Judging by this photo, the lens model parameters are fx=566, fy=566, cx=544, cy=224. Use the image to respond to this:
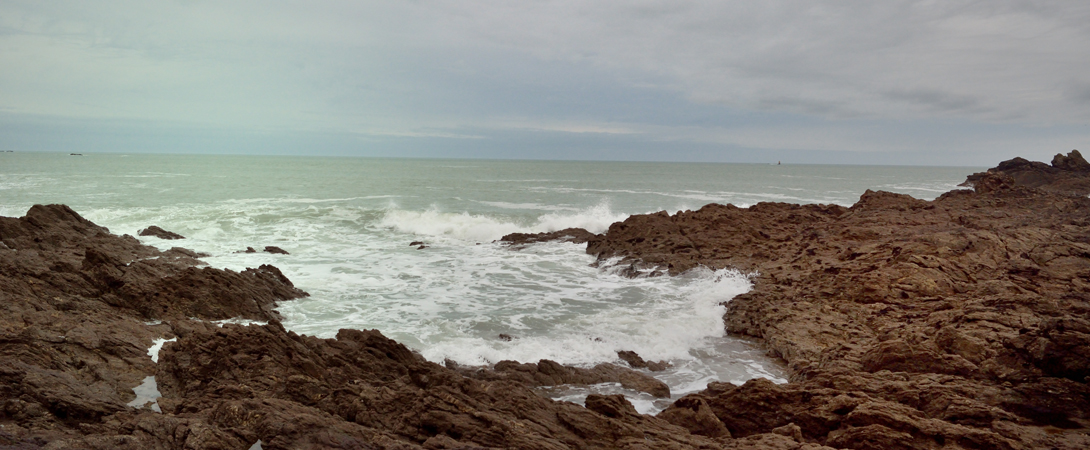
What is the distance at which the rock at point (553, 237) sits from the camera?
2191 centimetres

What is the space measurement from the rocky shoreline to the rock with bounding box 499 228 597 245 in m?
9.17

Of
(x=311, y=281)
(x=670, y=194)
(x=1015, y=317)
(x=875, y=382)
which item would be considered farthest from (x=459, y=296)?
(x=670, y=194)

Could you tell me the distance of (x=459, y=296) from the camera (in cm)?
1401

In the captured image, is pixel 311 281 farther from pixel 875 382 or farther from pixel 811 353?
pixel 875 382

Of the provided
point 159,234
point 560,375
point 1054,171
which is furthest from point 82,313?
point 1054,171

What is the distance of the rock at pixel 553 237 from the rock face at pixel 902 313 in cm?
222

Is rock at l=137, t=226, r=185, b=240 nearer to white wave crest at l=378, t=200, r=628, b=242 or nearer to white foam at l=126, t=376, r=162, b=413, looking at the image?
white wave crest at l=378, t=200, r=628, b=242

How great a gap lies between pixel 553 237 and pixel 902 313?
13.8 meters

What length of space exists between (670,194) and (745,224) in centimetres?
3149

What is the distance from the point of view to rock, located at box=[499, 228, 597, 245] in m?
21.9

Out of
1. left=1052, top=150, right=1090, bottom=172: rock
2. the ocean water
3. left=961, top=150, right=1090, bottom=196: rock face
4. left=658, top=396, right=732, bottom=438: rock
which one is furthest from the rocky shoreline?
left=1052, top=150, right=1090, bottom=172: rock

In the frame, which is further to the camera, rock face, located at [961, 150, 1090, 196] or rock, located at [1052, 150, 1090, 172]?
rock, located at [1052, 150, 1090, 172]

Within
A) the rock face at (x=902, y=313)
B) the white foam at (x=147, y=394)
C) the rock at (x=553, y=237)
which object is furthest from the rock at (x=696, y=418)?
the rock at (x=553, y=237)

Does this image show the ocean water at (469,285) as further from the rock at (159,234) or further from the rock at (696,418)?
the rock at (696,418)
